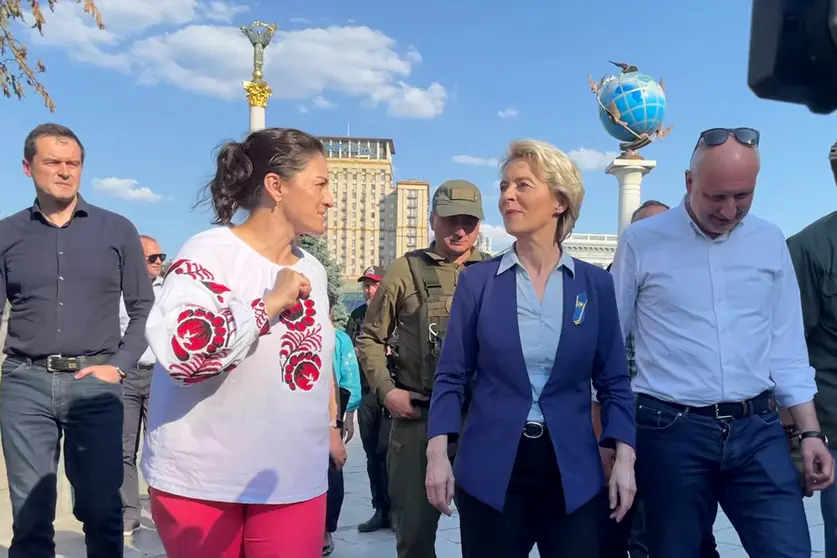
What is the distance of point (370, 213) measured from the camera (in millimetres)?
126875

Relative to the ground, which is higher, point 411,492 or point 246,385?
point 246,385

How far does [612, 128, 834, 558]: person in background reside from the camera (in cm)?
260

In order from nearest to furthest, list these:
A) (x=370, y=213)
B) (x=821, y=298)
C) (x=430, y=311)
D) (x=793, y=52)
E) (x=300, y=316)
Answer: (x=793, y=52) < (x=300, y=316) < (x=821, y=298) < (x=430, y=311) < (x=370, y=213)

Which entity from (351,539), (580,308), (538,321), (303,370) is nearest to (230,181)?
(303,370)

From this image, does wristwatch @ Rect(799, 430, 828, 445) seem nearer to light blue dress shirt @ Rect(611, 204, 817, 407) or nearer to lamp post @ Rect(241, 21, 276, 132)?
light blue dress shirt @ Rect(611, 204, 817, 407)

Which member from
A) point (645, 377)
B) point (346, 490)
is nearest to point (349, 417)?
point (346, 490)

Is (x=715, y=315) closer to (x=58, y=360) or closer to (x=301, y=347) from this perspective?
(x=301, y=347)

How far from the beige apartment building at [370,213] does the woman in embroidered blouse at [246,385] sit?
121 metres

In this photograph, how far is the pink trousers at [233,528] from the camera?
2.10 m

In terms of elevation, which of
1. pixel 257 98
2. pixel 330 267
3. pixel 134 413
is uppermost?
pixel 257 98

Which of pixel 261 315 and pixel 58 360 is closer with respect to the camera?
pixel 261 315

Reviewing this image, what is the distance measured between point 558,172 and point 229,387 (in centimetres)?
136

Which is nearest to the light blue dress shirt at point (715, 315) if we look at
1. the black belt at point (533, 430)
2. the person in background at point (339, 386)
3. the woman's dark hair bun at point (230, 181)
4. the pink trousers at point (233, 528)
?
the black belt at point (533, 430)

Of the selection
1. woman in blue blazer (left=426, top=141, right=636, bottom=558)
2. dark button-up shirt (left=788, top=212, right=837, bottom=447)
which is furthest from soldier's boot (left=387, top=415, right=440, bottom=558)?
dark button-up shirt (left=788, top=212, right=837, bottom=447)
